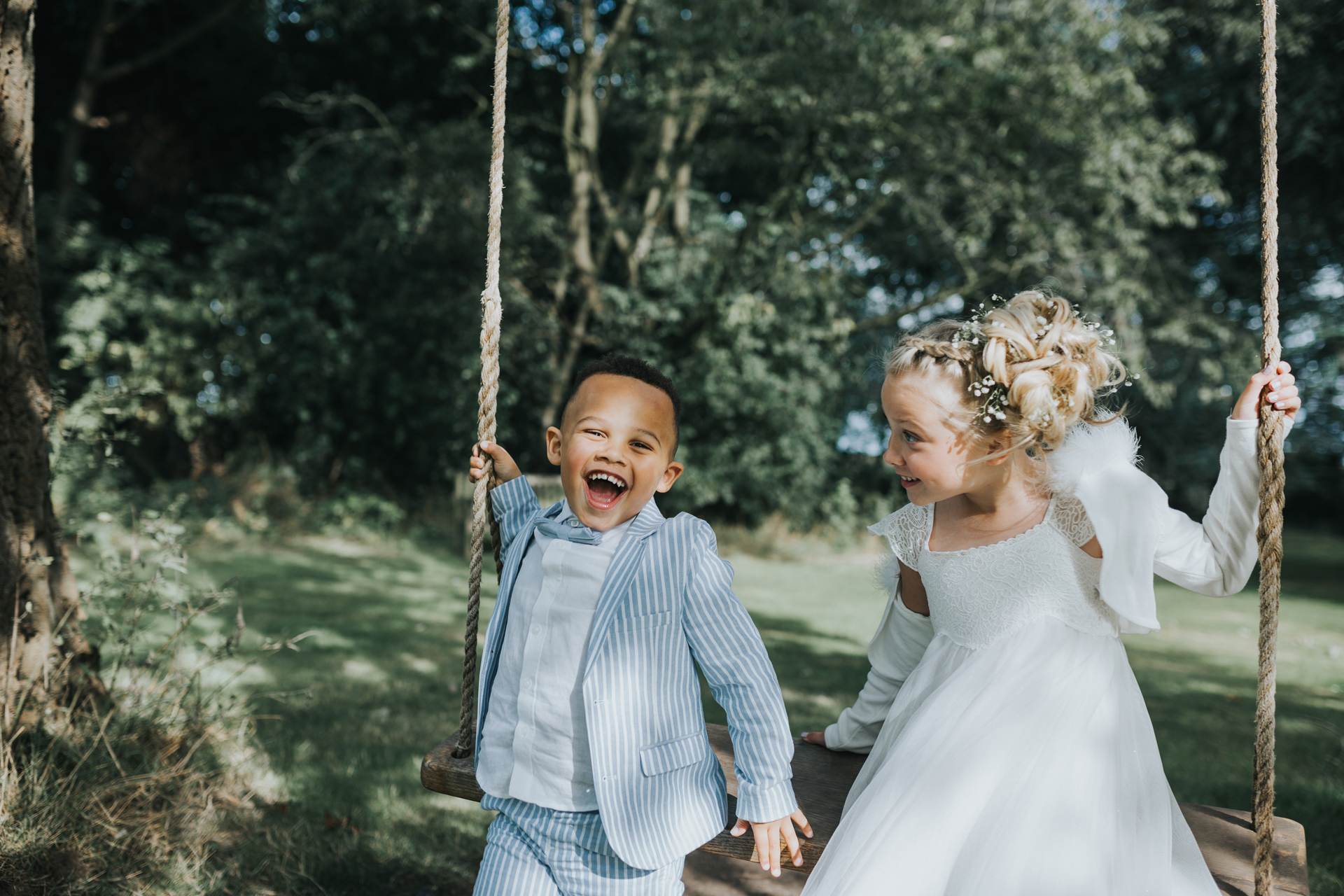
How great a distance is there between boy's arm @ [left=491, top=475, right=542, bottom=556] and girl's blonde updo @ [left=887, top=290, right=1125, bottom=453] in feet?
2.88

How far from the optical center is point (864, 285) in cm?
1092

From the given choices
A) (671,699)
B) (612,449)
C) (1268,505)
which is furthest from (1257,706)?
(612,449)

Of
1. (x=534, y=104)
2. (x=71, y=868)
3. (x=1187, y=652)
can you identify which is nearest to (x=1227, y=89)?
(x=1187, y=652)

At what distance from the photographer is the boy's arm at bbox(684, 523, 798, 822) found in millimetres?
1587

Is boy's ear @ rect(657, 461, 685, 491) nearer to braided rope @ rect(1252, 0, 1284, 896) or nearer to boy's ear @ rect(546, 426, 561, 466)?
boy's ear @ rect(546, 426, 561, 466)

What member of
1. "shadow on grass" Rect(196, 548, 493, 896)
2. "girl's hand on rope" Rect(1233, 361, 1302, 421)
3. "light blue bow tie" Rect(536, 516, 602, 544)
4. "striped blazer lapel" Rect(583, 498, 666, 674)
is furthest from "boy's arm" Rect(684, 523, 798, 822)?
"shadow on grass" Rect(196, 548, 493, 896)

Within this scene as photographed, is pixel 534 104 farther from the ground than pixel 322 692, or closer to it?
farther from the ground

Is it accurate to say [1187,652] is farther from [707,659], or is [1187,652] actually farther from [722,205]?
[722,205]

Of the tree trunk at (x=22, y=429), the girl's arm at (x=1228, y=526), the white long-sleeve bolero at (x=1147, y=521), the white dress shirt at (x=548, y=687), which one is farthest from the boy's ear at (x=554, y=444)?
the tree trunk at (x=22, y=429)

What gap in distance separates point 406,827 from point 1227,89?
38.8ft

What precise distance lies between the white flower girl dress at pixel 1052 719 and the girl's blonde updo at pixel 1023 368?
9 cm

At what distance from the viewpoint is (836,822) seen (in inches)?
70.3

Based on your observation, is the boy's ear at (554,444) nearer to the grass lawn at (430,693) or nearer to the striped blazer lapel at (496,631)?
the striped blazer lapel at (496,631)

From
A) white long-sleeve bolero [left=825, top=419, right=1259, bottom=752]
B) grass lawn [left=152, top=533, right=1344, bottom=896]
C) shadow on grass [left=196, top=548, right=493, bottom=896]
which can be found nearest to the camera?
white long-sleeve bolero [left=825, top=419, right=1259, bottom=752]
